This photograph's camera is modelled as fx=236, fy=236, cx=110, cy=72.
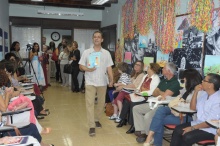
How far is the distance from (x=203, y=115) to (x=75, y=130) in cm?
217

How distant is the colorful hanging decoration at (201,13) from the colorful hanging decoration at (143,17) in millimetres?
1408

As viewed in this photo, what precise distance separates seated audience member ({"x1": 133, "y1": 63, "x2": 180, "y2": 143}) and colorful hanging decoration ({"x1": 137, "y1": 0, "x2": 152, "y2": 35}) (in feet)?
5.78

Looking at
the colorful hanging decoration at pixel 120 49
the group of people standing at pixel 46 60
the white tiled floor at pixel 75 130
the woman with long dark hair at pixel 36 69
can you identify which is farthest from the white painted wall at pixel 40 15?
the white tiled floor at pixel 75 130

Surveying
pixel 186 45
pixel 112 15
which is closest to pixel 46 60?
pixel 112 15

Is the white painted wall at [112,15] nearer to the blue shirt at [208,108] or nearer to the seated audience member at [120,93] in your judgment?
the seated audience member at [120,93]

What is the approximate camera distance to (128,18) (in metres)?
6.19

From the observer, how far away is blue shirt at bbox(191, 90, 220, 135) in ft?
8.30

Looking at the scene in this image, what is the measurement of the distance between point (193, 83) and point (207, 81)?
461 millimetres

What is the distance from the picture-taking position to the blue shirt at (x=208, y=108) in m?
2.53

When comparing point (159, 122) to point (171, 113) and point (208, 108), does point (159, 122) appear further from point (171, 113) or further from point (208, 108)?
point (208, 108)

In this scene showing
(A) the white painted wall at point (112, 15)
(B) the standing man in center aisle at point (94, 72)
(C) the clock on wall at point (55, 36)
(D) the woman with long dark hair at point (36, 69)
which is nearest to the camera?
(B) the standing man in center aisle at point (94, 72)

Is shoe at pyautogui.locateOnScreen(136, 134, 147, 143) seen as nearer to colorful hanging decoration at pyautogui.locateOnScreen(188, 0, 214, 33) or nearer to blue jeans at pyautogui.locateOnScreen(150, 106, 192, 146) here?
blue jeans at pyautogui.locateOnScreen(150, 106, 192, 146)

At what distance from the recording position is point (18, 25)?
8453 millimetres

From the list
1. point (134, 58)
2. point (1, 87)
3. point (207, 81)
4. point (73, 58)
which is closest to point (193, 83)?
point (207, 81)
